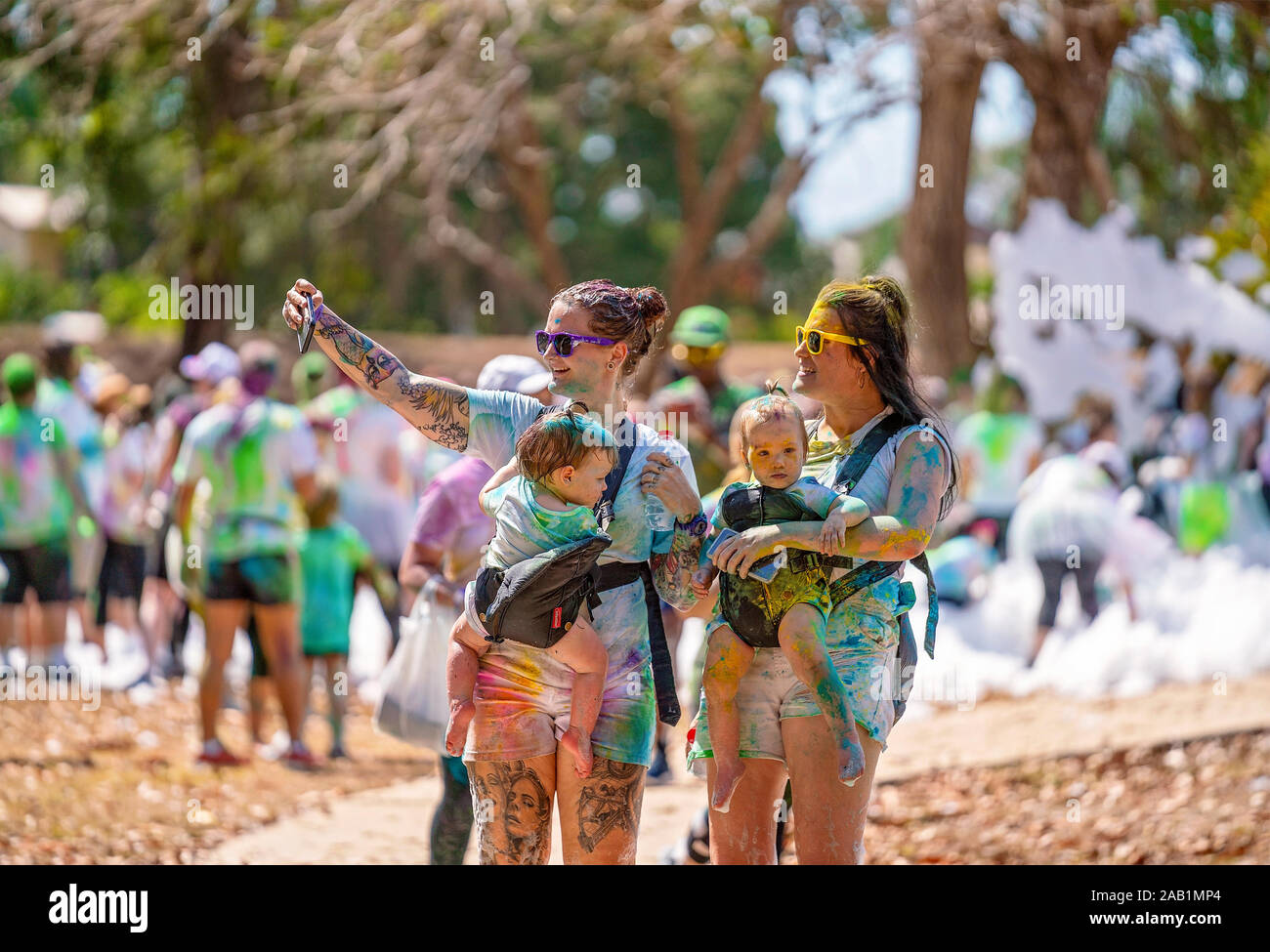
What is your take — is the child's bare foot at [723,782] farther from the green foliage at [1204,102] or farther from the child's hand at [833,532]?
the green foliage at [1204,102]

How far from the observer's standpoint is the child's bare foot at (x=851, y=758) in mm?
3254

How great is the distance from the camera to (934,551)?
409 inches

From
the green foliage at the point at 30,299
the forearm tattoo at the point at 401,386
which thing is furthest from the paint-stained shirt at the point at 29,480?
the green foliage at the point at 30,299

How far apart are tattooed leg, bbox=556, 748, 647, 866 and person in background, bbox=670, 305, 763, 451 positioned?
339 centimetres

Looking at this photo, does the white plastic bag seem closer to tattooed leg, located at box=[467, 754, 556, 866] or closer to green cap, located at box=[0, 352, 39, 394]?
tattooed leg, located at box=[467, 754, 556, 866]

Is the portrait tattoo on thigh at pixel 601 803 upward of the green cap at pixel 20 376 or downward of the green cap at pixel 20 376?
downward

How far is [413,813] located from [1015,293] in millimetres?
8128

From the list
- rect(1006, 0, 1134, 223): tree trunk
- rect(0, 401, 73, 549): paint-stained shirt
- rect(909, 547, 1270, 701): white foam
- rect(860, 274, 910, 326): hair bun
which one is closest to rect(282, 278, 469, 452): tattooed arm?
rect(860, 274, 910, 326): hair bun

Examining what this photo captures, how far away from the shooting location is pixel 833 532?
324 centimetres

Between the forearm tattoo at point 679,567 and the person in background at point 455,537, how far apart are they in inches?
44.2

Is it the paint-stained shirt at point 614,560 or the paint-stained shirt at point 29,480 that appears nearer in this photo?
the paint-stained shirt at point 614,560

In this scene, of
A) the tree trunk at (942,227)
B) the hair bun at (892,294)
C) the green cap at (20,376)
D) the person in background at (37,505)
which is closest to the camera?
the hair bun at (892,294)
